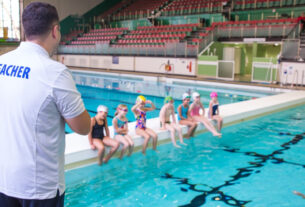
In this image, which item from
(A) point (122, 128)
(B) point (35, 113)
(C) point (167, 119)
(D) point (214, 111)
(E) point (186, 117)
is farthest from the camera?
(D) point (214, 111)

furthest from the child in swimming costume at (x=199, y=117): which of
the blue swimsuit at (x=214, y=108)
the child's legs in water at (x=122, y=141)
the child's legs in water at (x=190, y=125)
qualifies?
the child's legs in water at (x=122, y=141)

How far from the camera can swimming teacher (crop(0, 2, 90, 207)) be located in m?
1.23

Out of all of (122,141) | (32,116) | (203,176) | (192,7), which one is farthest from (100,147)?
(192,7)

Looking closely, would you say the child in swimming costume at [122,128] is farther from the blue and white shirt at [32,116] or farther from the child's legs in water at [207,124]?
the blue and white shirt at [32,116]

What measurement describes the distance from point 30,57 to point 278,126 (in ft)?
23.7

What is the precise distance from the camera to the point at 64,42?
27609mm

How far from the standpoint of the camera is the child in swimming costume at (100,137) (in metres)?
4.54

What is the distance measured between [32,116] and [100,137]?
351cm

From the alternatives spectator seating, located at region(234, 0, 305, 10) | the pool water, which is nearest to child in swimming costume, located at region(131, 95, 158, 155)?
the pool water

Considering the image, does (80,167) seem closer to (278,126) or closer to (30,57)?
(30,57)

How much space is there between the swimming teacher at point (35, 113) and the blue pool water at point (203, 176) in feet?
7.91

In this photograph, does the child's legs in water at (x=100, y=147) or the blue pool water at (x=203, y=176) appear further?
the child's legs in water at (x=100, y=147)

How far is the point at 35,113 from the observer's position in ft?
4.07

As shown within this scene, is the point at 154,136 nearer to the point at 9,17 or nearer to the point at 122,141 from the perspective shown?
the point at 122,141
